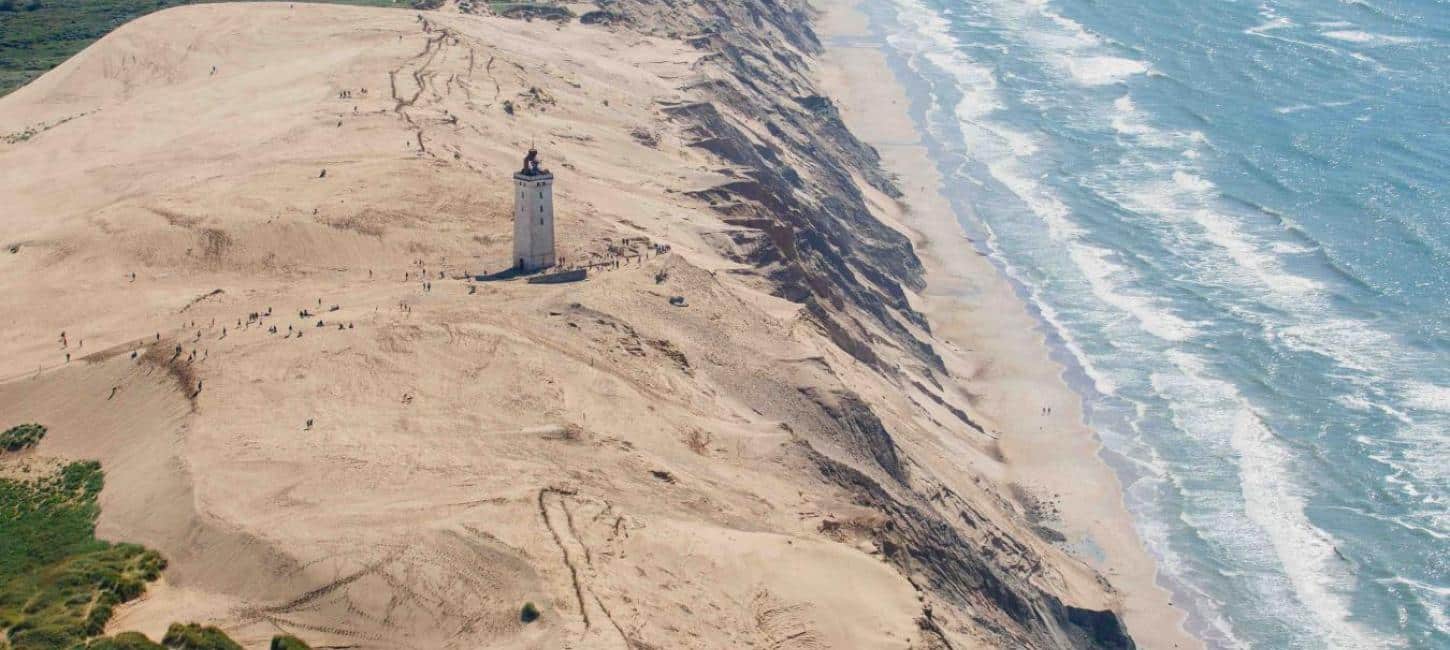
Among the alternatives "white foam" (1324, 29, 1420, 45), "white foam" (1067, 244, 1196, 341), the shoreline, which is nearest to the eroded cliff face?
the shoreline

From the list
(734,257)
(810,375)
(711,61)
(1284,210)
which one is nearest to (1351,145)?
(1284,210)

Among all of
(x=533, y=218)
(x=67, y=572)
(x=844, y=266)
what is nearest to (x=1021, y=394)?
(x=844, y=266)

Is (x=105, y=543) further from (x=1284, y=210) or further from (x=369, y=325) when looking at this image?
(x=1284, y=210)

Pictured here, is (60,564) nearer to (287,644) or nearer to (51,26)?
(287,644)

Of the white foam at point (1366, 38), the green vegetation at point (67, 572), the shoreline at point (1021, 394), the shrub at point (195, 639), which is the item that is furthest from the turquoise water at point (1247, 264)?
the green vegetation at point (67, 572)

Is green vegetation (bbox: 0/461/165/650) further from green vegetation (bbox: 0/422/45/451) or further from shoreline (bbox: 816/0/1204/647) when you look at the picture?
shoreline (bbox: 816/0/1204/647)

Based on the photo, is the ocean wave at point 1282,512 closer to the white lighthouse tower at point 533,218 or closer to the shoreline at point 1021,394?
the shoreline at point 1021,394
